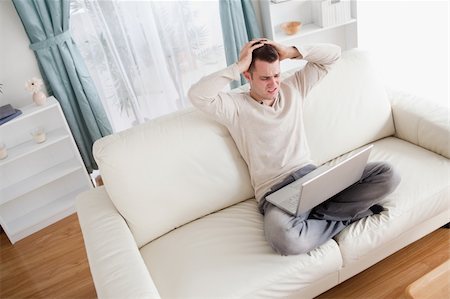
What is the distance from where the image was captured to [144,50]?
2.71m

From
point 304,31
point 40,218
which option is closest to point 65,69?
point 40,218

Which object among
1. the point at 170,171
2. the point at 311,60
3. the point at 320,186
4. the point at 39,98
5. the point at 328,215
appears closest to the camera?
the point at 320,186

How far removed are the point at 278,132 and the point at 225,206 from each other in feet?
1.39

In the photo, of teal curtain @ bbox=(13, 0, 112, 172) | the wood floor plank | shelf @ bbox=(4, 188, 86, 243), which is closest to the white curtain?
teal curtain @ bbox=(13, 0, 112, 172)

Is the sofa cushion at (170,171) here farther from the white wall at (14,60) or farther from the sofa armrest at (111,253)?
the white wall at (14,60)

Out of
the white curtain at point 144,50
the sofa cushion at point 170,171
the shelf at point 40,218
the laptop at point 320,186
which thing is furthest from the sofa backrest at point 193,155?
the shelf at point 40,218

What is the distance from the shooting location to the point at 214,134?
5.74 feet

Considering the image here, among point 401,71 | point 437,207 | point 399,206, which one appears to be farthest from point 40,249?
point 401,71

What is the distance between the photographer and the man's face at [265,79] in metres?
1.62

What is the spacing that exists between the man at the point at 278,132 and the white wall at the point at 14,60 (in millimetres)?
1486

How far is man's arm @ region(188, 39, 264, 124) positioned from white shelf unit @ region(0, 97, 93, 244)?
127 cm

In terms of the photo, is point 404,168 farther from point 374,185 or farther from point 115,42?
point 115,42

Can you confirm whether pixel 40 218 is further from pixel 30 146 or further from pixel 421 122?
pixel 421 122

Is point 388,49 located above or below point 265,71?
below
